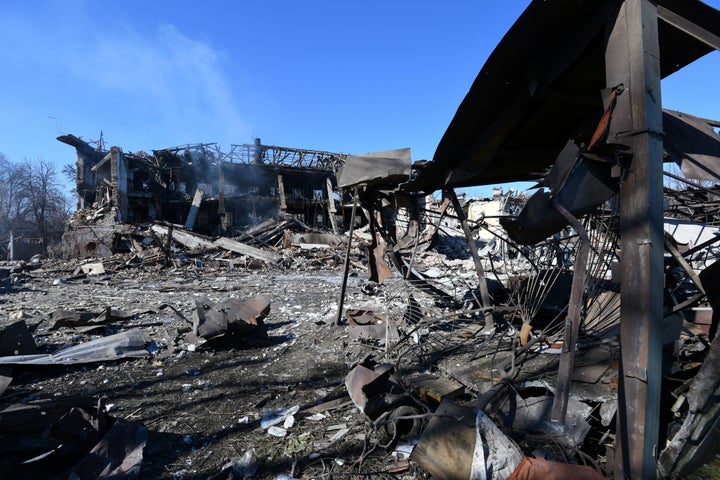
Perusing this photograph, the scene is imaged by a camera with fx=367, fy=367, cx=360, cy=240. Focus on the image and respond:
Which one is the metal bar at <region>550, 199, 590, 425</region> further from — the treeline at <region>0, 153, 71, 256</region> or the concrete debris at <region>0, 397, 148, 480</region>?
the treeline at <region>0, 153, 71, 256</region>

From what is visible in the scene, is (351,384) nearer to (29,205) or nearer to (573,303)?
(573,303)

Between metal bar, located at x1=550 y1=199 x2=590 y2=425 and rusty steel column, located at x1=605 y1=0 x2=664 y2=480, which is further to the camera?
metal bar, located at x1=550 y1=199 x2=590 y2=425

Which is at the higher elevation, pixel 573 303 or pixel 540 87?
pixel 540 87

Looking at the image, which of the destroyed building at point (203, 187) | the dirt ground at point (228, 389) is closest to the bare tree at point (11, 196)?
the destroyed building at point (203, 187)

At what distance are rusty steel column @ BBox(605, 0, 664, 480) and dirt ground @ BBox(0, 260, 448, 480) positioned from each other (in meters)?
1.20

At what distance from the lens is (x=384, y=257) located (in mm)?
5973

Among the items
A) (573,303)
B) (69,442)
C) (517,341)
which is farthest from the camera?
(517,341)

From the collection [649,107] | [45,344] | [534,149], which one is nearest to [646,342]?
[649,107]

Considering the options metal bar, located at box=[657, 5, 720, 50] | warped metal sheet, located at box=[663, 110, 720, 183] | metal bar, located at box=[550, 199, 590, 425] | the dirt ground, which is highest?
metal bar, located at box=[657, 5, 720, 50]

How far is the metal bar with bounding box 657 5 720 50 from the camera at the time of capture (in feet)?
5.94

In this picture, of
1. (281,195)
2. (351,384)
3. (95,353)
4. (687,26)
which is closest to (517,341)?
(351,384)

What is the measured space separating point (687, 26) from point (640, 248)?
1170 mm

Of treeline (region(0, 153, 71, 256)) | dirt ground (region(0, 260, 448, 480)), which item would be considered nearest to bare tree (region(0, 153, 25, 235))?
treeline (region(0, 153, 71, 256))

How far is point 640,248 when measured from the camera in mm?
1697
